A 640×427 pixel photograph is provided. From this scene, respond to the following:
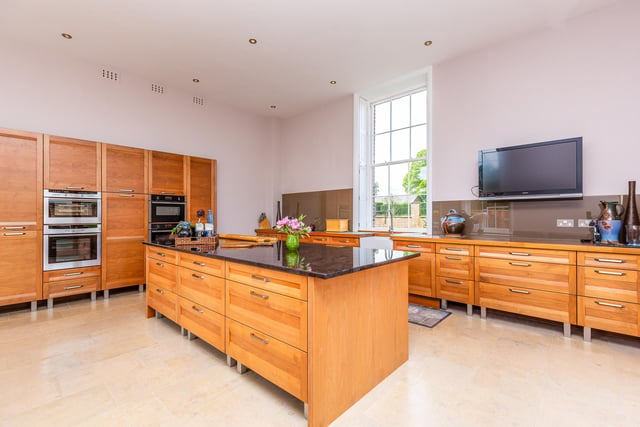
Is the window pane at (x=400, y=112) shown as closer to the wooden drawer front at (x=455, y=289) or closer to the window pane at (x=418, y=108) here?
the window pane at (x=418, y=108)

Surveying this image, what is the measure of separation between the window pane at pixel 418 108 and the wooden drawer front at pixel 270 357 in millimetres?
3928

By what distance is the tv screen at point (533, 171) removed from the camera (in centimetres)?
289

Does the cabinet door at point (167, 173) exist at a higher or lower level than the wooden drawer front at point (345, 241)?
higher

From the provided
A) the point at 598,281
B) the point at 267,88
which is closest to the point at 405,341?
the point at 598,281

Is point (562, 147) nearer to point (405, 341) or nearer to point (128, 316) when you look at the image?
point (405, 341)

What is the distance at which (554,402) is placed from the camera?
1.67 metres

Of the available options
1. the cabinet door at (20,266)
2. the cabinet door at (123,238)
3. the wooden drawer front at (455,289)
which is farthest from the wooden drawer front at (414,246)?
the cabinet door at (20,266)

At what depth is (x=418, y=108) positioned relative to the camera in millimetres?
4496

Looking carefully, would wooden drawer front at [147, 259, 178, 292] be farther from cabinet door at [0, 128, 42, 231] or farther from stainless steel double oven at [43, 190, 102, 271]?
cabinet door at [0, 128, 42, 231]

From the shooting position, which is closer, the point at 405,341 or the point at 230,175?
the point at 405,341

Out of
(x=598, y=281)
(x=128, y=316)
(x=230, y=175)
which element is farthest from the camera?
(x=230, y=175)

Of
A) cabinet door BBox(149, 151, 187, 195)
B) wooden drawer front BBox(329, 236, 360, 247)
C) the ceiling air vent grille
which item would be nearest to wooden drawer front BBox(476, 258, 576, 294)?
wooden drawer front BBox(329, 236, 360, 247)

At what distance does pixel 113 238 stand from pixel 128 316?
1272 millimetres

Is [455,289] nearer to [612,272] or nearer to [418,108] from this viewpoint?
[612,272]
